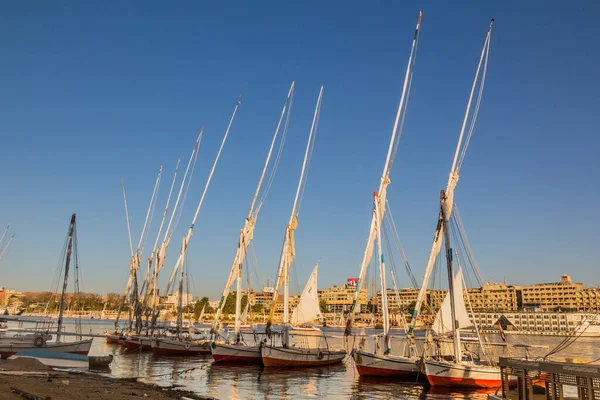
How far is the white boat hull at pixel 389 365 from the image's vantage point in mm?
45688

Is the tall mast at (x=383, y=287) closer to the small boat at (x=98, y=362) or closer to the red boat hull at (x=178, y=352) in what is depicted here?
the small boat at (x=98, y=362)

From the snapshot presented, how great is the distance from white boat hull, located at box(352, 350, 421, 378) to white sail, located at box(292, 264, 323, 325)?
76.7 ft

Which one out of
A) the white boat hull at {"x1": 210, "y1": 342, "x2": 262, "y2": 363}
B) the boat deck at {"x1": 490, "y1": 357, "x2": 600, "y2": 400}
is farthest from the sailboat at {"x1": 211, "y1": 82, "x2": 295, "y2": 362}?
the boat deck at {"x1": 490, "y1": 357, "x2": 600, "y2": 400}

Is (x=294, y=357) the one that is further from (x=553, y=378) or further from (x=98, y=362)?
(x=553, y=378)

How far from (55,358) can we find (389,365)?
29.2 meters

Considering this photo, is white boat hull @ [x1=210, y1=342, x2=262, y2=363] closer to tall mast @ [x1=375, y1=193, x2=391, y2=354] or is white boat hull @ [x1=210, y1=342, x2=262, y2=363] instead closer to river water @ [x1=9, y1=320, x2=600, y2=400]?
river water @ [x1=9, y1=320, x2=600, y2=400]

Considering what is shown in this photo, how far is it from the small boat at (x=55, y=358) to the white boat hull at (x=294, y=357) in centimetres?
1788

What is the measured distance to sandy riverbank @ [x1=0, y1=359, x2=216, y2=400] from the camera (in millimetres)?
24956

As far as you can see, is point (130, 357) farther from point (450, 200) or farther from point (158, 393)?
point (450, 200)

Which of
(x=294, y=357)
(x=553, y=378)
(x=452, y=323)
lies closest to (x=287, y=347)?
(x=294, y=357)

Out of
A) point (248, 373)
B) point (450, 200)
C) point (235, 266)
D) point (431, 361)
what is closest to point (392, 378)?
point (431, 361)

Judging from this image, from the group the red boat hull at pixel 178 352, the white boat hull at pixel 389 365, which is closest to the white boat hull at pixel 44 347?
the red boat hull at pixel 178 352

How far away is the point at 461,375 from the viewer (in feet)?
135

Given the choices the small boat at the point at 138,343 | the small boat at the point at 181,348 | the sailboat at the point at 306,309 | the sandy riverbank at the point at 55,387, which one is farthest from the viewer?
the small boat at the point at 138,343
